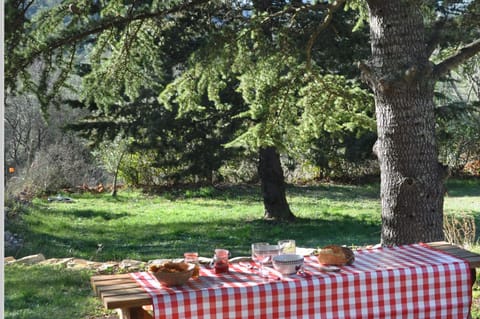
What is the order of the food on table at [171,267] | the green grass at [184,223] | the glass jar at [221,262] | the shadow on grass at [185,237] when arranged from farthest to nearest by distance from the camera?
the green grass at [184,223] < the shadow on grass at [185,237] < the glass jar at [221,262] < the food on table at [171,267]

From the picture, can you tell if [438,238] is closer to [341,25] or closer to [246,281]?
[246,281]

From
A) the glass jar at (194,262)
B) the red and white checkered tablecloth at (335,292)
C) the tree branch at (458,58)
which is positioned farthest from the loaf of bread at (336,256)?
the tree branch at (458,58)

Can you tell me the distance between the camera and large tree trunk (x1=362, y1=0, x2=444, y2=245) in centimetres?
493

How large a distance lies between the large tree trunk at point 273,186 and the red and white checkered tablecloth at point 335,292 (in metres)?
7.45

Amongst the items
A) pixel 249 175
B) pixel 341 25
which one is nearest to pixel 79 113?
pixel 249 175

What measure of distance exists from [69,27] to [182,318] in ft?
10.0

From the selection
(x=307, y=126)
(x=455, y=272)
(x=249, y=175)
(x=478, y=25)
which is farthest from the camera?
(x=249, y=175)

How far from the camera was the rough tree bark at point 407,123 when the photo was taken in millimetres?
4926

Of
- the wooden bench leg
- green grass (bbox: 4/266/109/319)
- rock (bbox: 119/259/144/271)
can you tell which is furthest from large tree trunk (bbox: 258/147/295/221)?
the wooden bench leg

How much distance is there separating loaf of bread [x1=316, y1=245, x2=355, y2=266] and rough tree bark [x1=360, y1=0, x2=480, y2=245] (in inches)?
64.8

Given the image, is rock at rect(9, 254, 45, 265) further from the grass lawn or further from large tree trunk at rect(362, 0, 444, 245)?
large tree trunk at rect(362, 0, 444, 245)

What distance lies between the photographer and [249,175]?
14.9 m

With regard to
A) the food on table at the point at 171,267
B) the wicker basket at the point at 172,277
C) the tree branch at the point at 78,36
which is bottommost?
the wicker basket at the point at 172,277

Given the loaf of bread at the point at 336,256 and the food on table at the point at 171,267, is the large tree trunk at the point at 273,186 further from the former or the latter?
the food on table at the point at 171,267
